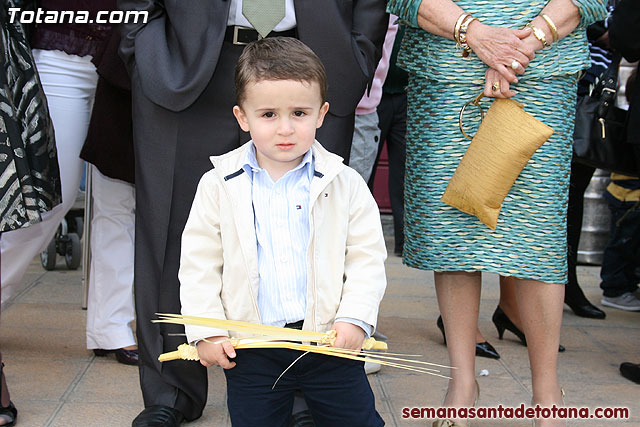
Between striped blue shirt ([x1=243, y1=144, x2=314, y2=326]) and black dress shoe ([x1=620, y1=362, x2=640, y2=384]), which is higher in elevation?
striped blue shirt ([x1=243, y1=144, x2=314, y2=326])

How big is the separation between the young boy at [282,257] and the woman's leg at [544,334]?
0.81 m

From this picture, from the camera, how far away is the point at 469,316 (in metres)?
3.04

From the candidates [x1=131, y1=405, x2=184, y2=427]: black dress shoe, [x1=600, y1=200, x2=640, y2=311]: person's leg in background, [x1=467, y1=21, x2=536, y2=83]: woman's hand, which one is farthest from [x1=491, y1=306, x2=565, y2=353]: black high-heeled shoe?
[x1=131, y1=405, x2=184, y2=427]: black dress shoe

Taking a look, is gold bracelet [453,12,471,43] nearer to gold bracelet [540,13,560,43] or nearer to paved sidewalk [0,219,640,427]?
gold bracelet [540,13,560,43]

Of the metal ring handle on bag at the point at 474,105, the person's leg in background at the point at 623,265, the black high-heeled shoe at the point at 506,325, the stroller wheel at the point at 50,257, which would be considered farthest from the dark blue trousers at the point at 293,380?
the stroller wheel at the point at 50,257

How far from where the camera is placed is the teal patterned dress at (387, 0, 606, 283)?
2857mm

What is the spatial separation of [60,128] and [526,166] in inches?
77.2

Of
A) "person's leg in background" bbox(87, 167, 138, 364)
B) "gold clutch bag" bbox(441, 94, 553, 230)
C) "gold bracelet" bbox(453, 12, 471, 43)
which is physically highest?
"gold bracelet" bbox(453, 12, 471, 43)

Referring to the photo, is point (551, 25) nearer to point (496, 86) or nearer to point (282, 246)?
point (496, 86)

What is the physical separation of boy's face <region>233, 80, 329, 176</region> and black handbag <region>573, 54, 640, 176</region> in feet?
6.80

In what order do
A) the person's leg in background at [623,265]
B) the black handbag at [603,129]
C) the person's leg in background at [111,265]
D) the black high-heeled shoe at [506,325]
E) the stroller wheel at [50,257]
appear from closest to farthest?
A: the person's leg in background at [111,265], the black handbag at [603,129], the black high-heeled shoe at [506,325], the person's leg in background at [623,265], the stroller wheel at [50,257]

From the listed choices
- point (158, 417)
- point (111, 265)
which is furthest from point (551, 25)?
Answer: point (111, 265)

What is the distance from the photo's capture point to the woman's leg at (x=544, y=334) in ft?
9.55

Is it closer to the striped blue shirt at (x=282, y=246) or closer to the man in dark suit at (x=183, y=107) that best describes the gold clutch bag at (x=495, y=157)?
the man in dark suit at (x=183, y=107)
